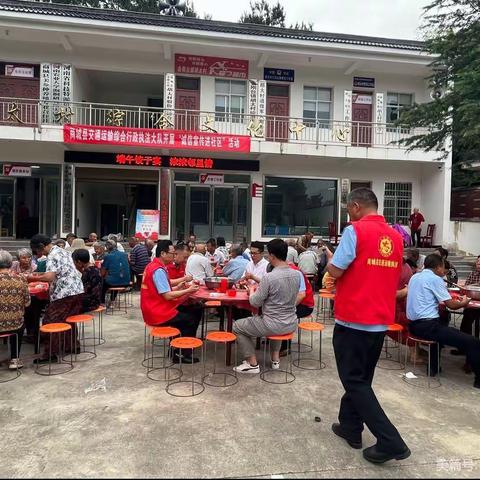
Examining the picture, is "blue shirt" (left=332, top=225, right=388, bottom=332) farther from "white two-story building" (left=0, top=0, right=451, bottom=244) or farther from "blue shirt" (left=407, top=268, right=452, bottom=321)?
→ "white two-story building" (left=0, top=0, right=451, bottom=244)

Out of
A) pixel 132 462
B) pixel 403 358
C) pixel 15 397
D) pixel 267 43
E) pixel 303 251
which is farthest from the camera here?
pixel 267 43

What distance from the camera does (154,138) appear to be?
40.0ft

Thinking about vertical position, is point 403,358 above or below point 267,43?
below

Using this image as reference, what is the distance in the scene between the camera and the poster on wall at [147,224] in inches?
511

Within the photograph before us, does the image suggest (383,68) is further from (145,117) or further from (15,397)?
(15,397)

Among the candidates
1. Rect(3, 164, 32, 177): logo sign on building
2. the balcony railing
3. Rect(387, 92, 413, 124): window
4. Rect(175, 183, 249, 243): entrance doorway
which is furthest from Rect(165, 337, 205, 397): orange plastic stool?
Rect(387, 92, 413, 124): window

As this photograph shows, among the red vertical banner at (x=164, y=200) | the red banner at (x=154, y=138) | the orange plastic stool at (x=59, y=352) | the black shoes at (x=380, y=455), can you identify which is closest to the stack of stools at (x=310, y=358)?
the black shoes at (x=380, y=455)

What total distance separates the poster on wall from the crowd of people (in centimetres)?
473

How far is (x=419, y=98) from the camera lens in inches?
607

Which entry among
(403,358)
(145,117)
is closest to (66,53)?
(145,117)

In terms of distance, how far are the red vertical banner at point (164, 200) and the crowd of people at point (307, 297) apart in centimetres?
571

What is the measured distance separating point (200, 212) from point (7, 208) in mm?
6107

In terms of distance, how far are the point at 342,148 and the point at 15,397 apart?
38.9 ft

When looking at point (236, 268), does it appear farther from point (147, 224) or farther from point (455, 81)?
point (147, 224)
